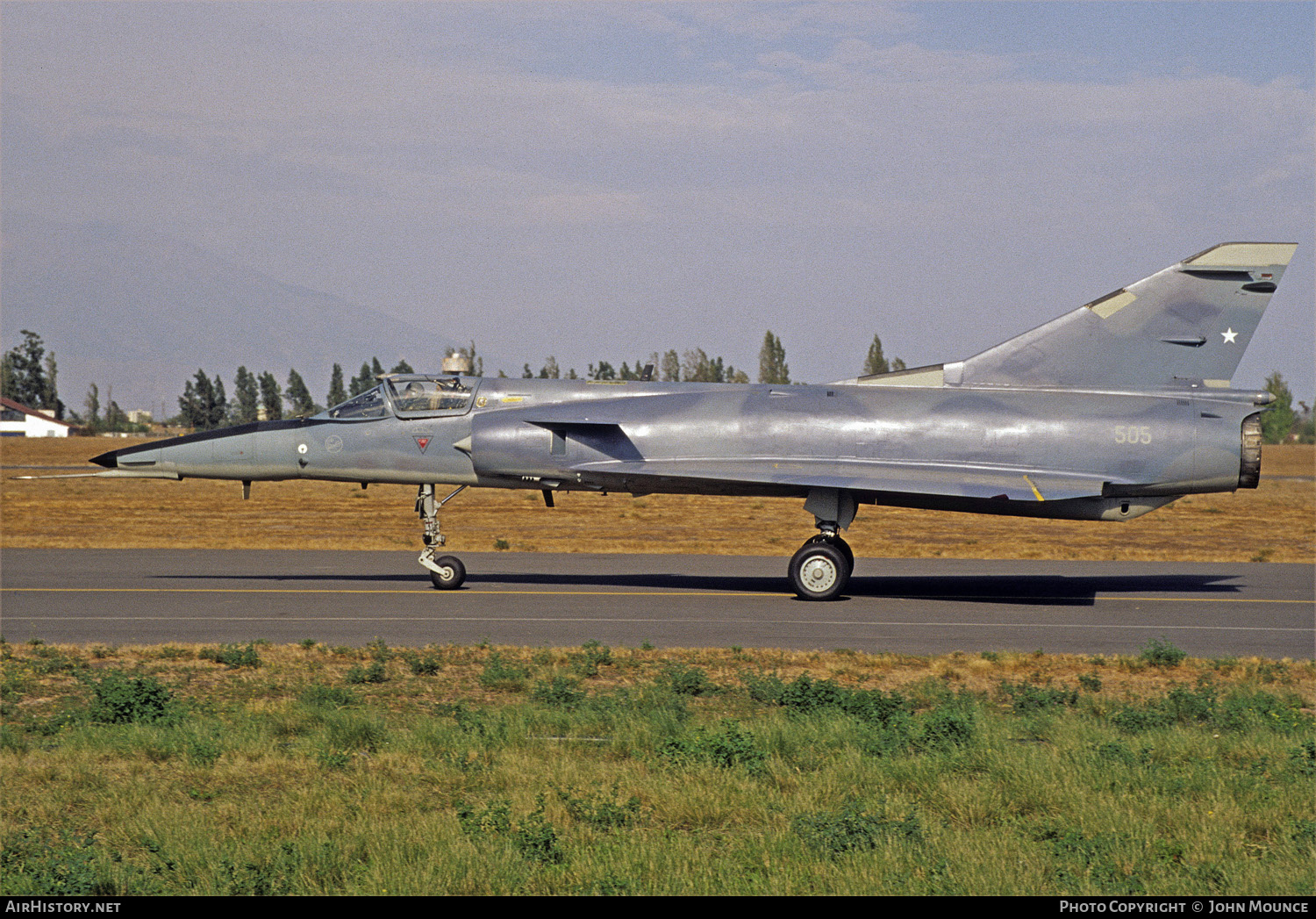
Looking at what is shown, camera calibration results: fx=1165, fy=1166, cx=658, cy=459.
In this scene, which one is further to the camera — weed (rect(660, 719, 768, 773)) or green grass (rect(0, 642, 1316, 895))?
weed (rect(660, 719, 768, 773))

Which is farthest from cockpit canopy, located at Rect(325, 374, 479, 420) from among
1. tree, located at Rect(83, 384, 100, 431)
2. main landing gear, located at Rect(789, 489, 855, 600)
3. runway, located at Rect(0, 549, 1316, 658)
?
tree, located at Rect(83, 384, 100, 431)

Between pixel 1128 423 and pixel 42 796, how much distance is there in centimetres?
1522

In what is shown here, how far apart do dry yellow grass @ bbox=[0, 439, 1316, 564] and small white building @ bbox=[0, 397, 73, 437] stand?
297 ft

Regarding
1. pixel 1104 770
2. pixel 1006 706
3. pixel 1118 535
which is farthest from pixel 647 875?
pixel 1118 535

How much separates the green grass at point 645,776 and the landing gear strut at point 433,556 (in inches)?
232

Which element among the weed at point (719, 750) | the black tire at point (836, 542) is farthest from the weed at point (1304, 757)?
the black tire at point (836, 542)

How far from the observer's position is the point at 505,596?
18.0 metres

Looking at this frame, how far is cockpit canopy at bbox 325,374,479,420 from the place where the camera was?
62.4ft

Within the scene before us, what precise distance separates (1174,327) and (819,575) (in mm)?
6721

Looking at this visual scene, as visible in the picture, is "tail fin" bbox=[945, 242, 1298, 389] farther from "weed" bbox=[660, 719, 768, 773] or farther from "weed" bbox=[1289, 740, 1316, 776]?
"weed" bbox=[660, 719, 768, 773]

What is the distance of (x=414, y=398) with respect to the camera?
19.1 meters

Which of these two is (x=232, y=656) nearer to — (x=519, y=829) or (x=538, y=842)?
(x=519, y=829)

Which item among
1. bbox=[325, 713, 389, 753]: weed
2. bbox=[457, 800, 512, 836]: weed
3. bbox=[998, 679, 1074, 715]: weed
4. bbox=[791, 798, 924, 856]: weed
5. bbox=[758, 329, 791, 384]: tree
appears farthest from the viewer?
bbox=[758, 329, 791, 384]: tree

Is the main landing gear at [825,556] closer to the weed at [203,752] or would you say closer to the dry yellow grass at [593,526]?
the dry yellow grass at [593,526]
